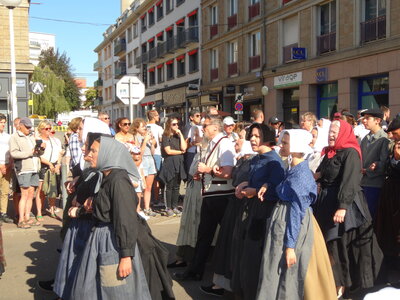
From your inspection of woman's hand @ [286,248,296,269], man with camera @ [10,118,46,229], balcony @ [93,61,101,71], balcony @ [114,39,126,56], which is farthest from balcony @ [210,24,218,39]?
balcony @ [93,61,101,71]

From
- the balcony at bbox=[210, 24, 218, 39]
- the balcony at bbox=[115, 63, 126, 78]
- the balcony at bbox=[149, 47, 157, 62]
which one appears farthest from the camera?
the balcony at bbox=[115, 63, 126, 78]

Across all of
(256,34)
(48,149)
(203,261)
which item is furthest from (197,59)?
(203,261)

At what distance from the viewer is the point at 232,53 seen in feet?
89.0

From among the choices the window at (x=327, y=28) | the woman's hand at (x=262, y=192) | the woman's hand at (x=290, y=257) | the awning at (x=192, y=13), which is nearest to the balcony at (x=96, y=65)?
the awning at (x=192, y=13)

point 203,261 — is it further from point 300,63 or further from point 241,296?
point 300,63

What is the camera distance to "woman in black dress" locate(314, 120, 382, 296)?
4406 millimetres

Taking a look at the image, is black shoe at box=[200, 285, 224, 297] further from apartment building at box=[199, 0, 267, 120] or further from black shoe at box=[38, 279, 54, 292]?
apartment building at box=[199, 0, 267, 120]

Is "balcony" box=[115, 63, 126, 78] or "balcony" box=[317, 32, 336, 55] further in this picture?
"balcony" box=[115, 63, 126, 78]

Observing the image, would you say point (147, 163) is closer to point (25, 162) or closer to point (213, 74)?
point (25, 162)

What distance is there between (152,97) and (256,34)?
65.0ft

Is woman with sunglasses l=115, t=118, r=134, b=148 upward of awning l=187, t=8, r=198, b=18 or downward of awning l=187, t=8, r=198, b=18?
downward

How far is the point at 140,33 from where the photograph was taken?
149 feet

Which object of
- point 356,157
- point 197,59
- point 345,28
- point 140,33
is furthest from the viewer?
point 140,33

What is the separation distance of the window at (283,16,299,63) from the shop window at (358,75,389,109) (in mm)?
4781
